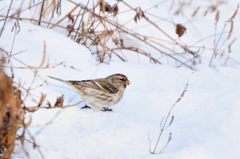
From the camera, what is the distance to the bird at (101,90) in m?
5.00

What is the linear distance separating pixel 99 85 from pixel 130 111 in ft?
0.98

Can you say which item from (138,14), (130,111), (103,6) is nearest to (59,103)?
(130,111)

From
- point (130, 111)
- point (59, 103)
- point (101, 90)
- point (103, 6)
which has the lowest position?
point (59, 103)

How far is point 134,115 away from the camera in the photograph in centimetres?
488

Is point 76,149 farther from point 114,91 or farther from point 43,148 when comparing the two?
point 114,91

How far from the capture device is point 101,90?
5098 mm

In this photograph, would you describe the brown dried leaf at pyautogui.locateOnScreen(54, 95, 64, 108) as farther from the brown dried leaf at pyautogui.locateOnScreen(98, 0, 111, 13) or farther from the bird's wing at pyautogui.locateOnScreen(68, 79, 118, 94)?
the brown dried leaf at pyautogui.locateOnScreen(98, 0, 111, 13)

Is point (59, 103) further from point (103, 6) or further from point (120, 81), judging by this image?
point (103, 6)

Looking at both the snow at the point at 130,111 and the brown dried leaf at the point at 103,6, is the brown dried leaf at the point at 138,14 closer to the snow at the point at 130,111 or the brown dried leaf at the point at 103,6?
the brown dried leaf at the point at 103,6

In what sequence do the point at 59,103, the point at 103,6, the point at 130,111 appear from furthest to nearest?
the point at 103,6 < the point at 130,111 < the point at 59,103

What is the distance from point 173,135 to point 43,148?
86cm

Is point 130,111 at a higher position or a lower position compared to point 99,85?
lower

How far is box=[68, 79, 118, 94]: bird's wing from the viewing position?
5.00m

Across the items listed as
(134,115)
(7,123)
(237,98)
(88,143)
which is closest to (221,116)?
(237,98)
